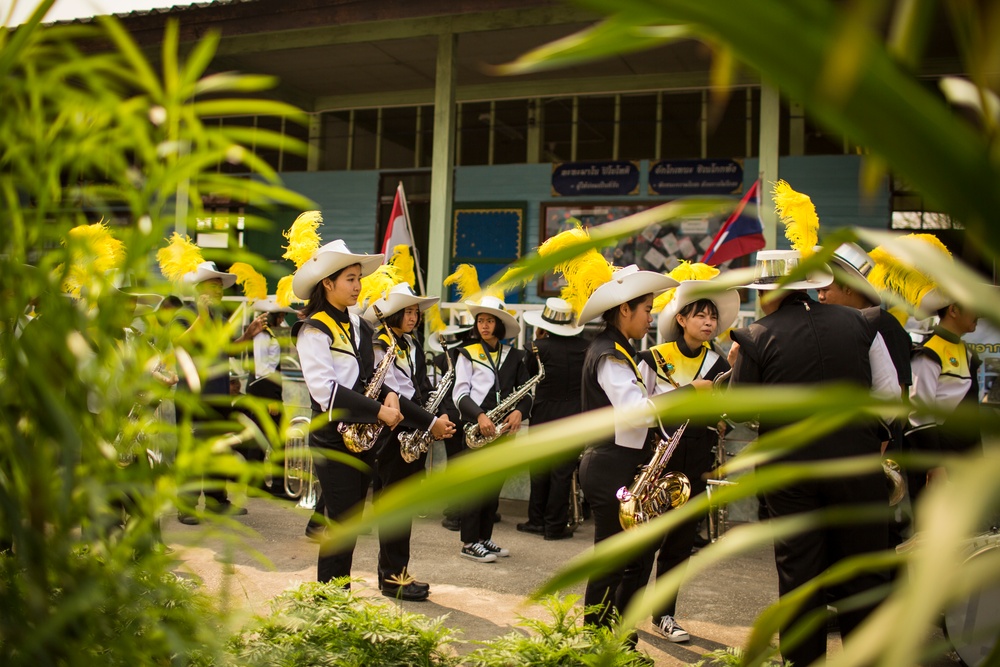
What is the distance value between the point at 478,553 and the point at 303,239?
294 centimetres

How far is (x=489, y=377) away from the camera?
7859 mm

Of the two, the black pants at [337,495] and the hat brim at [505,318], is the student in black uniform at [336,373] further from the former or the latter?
the hat brim at [505,318]

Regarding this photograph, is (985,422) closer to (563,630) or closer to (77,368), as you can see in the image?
(77,368)

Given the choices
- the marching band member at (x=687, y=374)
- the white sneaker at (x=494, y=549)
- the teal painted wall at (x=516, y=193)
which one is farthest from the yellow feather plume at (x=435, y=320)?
the teal painted wall at (x=516, y=193)

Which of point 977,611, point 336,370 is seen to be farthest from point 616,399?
point 977,611

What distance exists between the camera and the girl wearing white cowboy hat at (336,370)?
16.9 ft

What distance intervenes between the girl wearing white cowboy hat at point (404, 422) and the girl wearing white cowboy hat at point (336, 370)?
0.94 feet

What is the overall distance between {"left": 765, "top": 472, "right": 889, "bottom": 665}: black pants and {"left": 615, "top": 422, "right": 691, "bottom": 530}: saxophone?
73 centimetres

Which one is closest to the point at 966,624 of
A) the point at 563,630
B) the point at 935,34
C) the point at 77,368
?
the point at 563,630

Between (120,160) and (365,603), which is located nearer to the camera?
(120,160)

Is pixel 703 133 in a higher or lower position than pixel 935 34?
lower

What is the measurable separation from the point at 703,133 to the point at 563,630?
11.5m

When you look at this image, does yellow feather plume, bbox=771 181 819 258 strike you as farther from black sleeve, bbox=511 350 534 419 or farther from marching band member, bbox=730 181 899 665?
black sleeve, bbox=511 350 534 419

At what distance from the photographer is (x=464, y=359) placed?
308 inches
